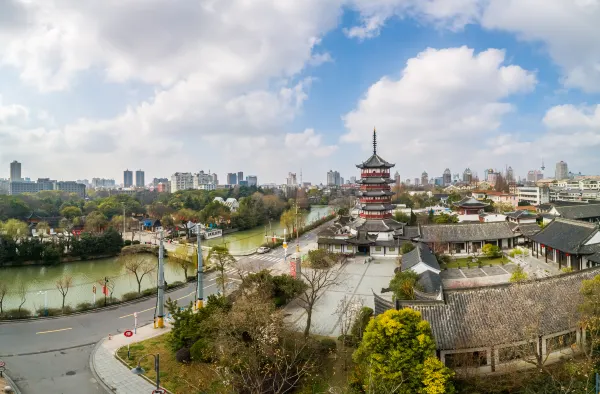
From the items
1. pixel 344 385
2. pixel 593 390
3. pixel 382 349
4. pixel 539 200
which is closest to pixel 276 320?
pixel 344 385

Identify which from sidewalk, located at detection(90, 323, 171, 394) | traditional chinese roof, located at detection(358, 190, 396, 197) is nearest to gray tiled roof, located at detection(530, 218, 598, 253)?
traditional chinese roof, located at detection(358, 190, 396, 197)

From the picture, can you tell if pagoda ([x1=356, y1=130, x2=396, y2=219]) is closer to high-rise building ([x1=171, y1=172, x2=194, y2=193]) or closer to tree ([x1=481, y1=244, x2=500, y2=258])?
tree ([x1=481, y1=244, x2=500, y2=258])

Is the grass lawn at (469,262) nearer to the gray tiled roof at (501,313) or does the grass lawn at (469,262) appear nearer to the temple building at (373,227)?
the temple building at (373,227)

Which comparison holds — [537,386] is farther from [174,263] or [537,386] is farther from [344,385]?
[174,263]

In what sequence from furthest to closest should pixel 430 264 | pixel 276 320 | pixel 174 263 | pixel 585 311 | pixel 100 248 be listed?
pixel 100 248, pixel 174 263, pixel 430 264, pixel 276 320, pixel 585 311

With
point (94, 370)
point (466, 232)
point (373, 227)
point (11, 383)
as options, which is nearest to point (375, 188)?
point (373, 227)

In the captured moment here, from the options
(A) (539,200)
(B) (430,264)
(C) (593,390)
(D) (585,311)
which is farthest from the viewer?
(A) (539,200)

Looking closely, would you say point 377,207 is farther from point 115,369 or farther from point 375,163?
point 115,369
